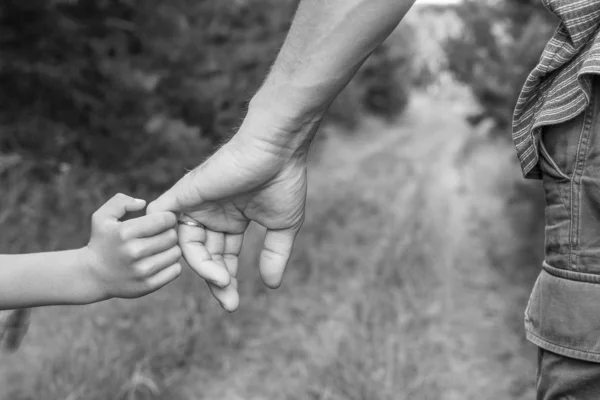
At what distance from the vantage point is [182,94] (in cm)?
568

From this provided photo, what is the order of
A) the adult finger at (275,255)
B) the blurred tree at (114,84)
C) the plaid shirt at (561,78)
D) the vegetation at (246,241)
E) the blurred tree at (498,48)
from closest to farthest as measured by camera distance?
1. the plaid shirt at (561,78)
2. the adult finger at (275,255)
3. the vegetation at (246,241)
4. the blurred tree at (498,48)
5. the blurred tree at (114,84)

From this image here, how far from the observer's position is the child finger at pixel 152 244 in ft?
4.62

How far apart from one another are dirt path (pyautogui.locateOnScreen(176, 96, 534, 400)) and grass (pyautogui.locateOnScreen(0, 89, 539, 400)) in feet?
0.04

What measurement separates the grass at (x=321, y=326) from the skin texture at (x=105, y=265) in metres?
1.44

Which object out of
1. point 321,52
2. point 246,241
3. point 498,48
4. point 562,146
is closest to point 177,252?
point 321,52

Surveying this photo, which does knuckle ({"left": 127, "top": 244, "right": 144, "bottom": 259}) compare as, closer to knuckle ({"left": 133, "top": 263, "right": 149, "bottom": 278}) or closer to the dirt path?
knuckle ({"left": 133, "top": 263, "right": 149, "bottom": 278})

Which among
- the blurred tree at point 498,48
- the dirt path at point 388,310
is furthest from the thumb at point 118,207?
the blurred tree at point 498,48

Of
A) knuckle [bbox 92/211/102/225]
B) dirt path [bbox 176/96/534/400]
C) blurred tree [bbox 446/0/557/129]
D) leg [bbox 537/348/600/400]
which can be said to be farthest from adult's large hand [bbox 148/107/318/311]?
blurred tree [bbox 446/0/557/129]

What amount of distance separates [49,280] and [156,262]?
0.25 m

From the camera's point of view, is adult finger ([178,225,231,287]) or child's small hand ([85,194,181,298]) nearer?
child's small hand ([85,194,181,298])

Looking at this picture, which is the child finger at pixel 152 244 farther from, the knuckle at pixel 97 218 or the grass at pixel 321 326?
the grass at pixel 321 326

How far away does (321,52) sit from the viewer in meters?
1.42

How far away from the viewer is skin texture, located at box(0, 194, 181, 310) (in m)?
1.42

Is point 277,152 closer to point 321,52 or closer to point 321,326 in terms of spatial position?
point 321,52
